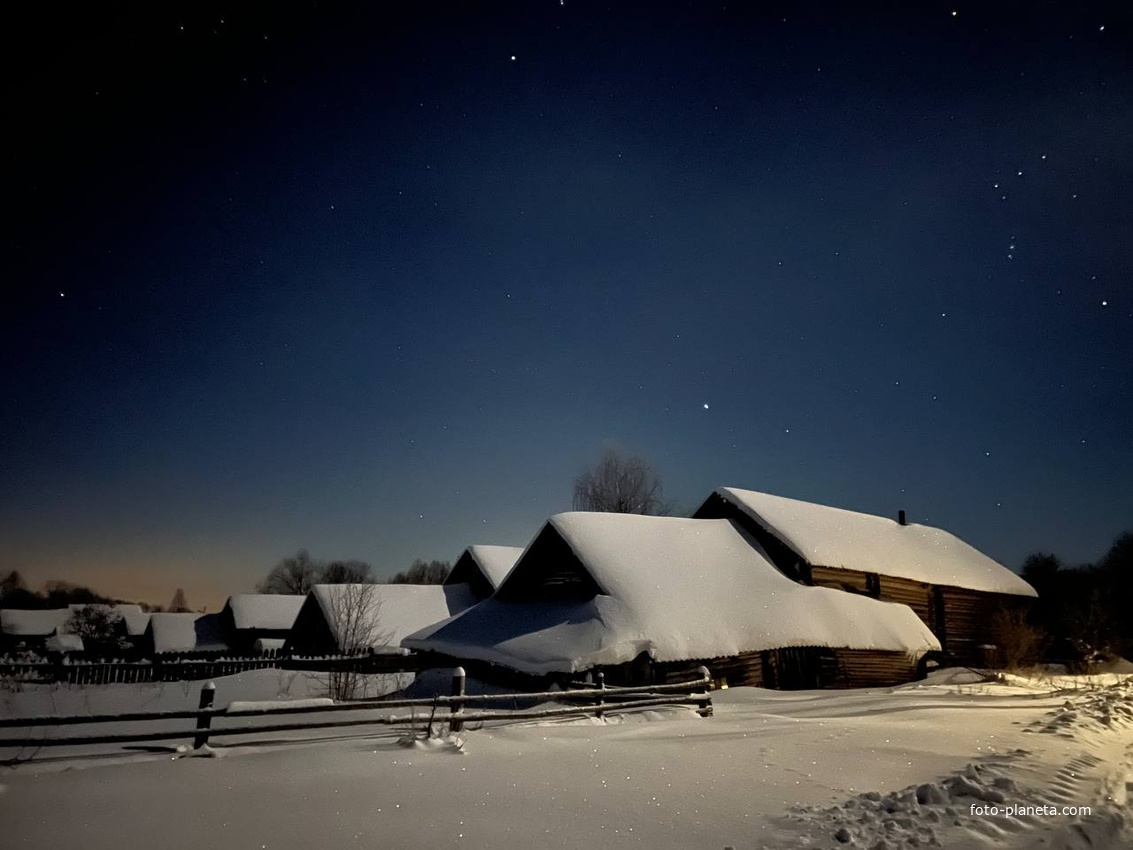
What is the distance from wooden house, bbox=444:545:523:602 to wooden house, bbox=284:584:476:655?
0.58 metres

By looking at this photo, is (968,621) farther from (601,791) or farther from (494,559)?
(601,791)

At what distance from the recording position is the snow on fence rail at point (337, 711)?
8.23 m

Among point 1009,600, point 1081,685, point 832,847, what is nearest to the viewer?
point 832,847

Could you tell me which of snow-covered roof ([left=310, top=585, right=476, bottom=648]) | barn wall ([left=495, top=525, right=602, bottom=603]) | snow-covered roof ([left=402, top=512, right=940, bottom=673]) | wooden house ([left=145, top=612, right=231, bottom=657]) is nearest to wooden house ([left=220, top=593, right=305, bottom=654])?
wooden house ([left=145, top=612, right=231, bottom=657])

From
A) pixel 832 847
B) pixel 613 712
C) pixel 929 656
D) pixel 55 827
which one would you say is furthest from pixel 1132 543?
pixel 55 827

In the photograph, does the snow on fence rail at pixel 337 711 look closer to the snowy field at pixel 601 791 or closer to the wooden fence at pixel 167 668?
the snowy field at pixel 601 791

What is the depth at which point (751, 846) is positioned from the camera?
5.77 m

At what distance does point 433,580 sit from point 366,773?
356 feet

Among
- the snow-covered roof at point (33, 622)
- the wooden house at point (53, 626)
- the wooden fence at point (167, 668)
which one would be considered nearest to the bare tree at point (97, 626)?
the wooden house at point (53, 626)

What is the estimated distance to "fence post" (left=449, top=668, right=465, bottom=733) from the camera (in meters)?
11.0

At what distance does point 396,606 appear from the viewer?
38.1m

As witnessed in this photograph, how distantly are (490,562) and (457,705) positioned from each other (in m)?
27.7

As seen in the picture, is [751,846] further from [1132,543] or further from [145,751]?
[1132,543]

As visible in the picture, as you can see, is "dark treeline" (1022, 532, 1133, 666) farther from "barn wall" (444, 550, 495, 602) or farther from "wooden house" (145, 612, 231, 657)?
"wooden house" (145, 612, 231, 657)
